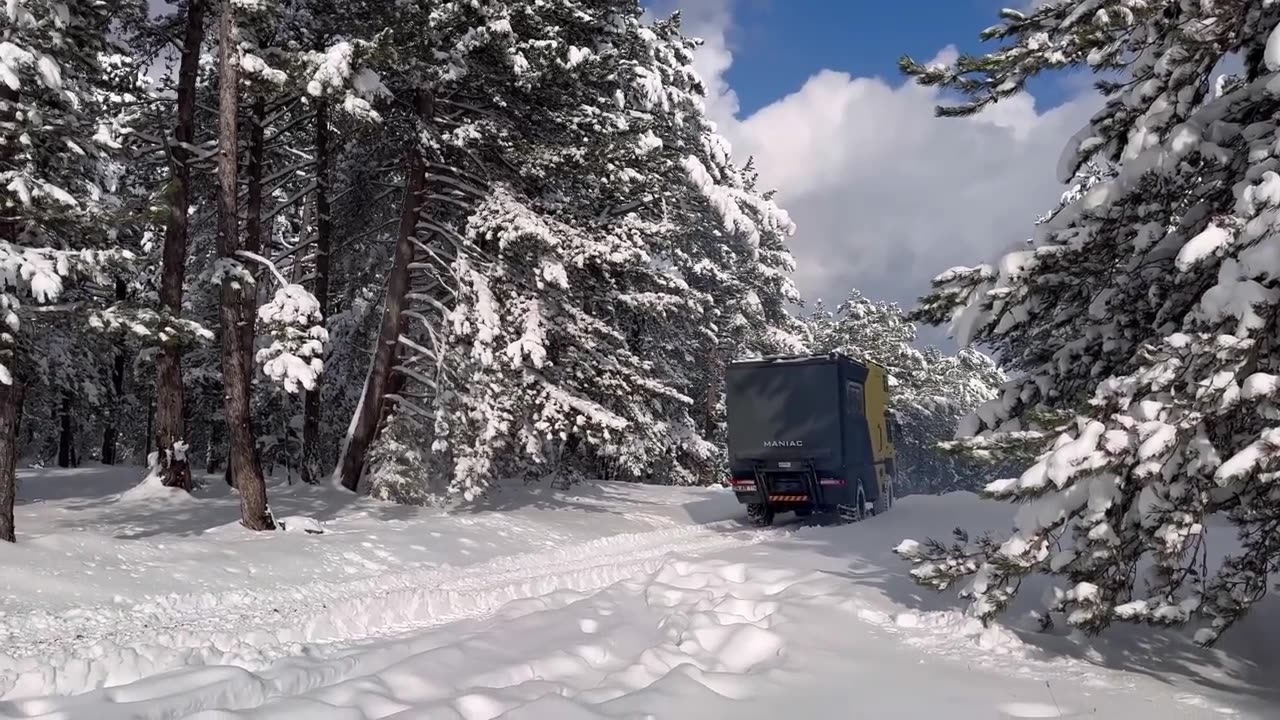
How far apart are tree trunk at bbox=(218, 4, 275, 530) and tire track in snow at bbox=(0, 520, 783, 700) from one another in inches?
115

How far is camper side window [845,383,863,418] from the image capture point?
1656 cm

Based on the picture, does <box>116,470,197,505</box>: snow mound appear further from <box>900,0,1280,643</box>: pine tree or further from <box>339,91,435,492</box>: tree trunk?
<box>900,0,1280,643</box>: pine tree

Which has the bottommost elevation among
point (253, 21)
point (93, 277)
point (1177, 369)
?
point (1177, 369)

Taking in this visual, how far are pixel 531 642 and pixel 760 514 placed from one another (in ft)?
39.0

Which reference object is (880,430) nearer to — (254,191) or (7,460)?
(254,191)

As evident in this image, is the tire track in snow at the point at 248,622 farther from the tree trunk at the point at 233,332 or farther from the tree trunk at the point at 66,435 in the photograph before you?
the tree trunk at the point at 66,435

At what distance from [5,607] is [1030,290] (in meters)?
9.24

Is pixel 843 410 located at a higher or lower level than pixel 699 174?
lower

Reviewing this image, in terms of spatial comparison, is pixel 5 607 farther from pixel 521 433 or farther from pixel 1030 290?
pixel 1030 290

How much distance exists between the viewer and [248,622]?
7.75 metres

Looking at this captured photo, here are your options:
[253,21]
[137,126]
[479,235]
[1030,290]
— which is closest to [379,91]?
[253,21]

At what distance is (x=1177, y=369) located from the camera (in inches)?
195

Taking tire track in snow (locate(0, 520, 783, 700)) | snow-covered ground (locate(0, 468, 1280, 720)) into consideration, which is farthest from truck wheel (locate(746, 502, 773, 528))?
tire track in snow (locate(0, 520, 783, 700))

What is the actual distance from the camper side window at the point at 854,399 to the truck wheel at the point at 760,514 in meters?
2.60
